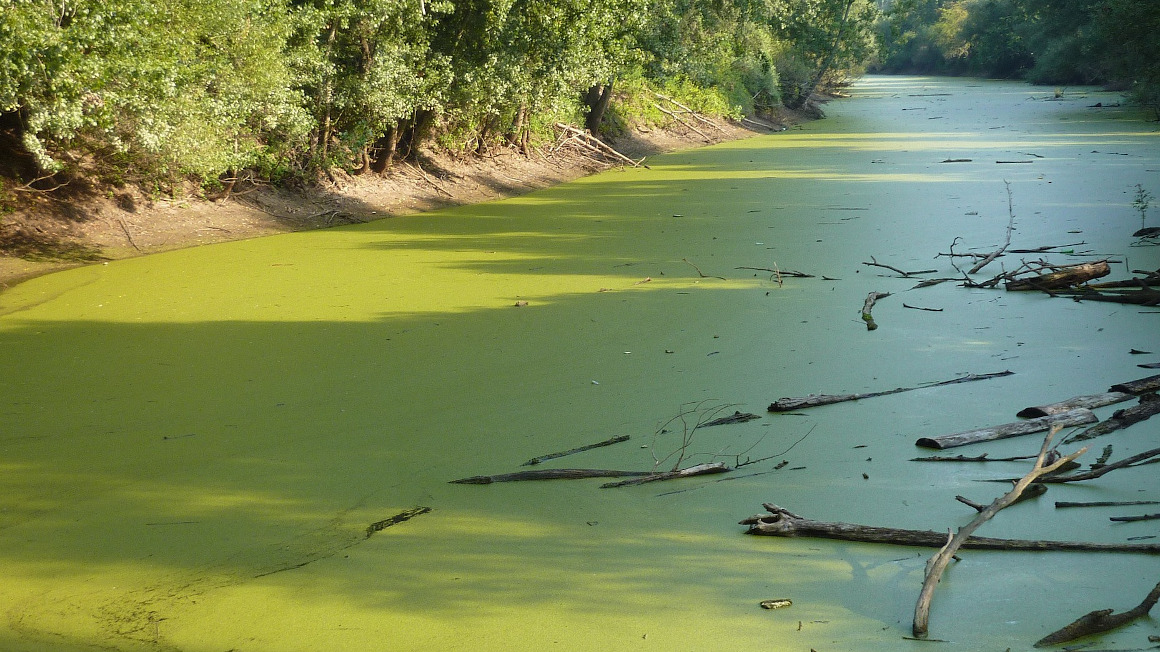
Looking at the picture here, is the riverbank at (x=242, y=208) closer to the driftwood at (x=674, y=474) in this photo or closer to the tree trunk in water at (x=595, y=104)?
the tree trunk in water at (x=595, y=104)

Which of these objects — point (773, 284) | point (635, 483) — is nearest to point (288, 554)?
point (635, 483)

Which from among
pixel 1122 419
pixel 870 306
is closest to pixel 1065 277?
pixel 870 306

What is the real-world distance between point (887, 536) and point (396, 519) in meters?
1.41

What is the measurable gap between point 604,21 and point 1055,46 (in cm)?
2193

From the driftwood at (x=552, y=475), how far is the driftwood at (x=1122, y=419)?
4.87ft

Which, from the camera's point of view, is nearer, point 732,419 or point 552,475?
point 552,475

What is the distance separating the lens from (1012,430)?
3.46 meters

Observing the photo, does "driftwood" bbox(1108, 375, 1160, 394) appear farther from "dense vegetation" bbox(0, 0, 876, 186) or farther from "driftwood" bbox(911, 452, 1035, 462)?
"dense vegetation" bbox(0, 0, 876, 186)

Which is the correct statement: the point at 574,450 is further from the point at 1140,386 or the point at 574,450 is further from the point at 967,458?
the point at 1140,386

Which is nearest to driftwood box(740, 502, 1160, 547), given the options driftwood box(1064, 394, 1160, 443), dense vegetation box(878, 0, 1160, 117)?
driftwood box(1064, 394, 1160, 443)

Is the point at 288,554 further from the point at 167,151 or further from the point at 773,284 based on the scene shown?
the point at 167,151

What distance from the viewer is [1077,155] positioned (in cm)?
1290

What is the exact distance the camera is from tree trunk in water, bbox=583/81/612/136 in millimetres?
13867

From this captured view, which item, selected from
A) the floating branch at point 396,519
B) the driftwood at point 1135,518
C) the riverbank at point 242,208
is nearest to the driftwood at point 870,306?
the driftwood at point 1135,518
